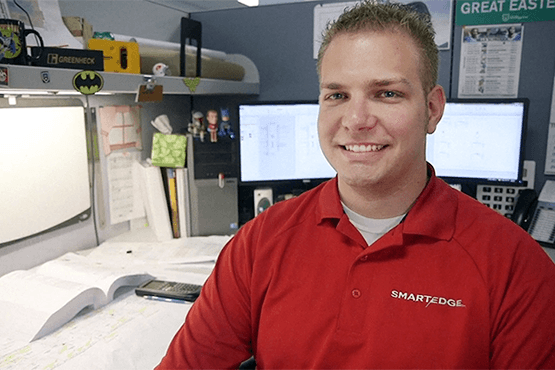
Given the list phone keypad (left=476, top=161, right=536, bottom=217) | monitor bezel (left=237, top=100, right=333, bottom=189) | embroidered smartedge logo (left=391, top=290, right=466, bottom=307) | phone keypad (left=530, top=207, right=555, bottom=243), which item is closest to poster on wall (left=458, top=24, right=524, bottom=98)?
phone keypad (left=476, top=161, right=536, bottom=217)

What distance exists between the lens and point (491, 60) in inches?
60.9

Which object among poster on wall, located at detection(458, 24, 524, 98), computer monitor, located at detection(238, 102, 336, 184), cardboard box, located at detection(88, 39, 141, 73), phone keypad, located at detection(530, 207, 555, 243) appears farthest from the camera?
computer monitor, located at detection(238, 102, 336, 184)

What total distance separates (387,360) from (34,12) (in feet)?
3.95

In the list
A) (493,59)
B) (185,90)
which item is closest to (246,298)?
(185,90)

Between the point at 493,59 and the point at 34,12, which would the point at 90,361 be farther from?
the point at 493,59

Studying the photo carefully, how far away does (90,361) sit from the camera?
0.88 m

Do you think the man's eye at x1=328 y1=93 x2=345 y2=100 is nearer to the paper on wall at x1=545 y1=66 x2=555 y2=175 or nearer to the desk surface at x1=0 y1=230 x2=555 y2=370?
the desk surface at x1=0 y1=230 x2=555 y2=370

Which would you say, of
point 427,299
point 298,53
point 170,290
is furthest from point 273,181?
A: point 427,299

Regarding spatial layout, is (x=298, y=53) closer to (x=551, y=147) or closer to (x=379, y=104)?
(x=551, y=147)

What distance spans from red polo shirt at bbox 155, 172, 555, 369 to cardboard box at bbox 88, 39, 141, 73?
2.19 ft

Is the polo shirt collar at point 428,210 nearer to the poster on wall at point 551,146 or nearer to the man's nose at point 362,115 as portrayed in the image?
the man's nose at point 362,115

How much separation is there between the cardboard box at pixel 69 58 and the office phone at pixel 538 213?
1.30 metres

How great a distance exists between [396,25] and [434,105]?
0.16 m

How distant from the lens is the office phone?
4.69ft
